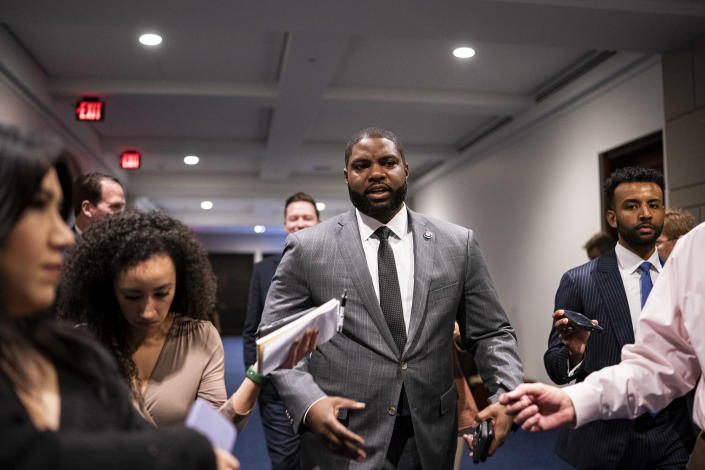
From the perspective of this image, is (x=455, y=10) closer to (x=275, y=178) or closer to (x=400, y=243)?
(x=400, y=243)

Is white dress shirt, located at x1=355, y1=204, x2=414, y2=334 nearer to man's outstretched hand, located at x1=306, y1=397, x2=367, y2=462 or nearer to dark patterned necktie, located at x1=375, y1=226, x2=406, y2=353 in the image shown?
dark patterned necktie, located at x1=375, y1=226, x2=406, y2=353

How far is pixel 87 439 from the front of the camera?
0.77 metres

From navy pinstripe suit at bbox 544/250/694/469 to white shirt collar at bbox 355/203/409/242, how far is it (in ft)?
2.82

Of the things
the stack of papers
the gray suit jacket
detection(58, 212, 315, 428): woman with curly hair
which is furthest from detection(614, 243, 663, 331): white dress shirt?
detection(58, 212, 315, 428): woman with curly hair

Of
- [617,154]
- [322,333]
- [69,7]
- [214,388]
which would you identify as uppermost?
[69,7]

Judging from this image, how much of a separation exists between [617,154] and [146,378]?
5.04m

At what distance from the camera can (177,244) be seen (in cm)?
174

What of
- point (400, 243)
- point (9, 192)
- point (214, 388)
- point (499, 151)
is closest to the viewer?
point (9, 192)

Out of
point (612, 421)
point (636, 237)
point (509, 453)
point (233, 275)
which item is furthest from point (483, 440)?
point (233, 275)

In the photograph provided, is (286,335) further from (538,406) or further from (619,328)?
(619,328)

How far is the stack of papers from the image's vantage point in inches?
51.6

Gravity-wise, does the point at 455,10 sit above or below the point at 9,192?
above

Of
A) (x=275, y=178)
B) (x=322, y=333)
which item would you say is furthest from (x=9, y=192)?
(x=275, y=178)

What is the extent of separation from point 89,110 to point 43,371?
19.8ft
